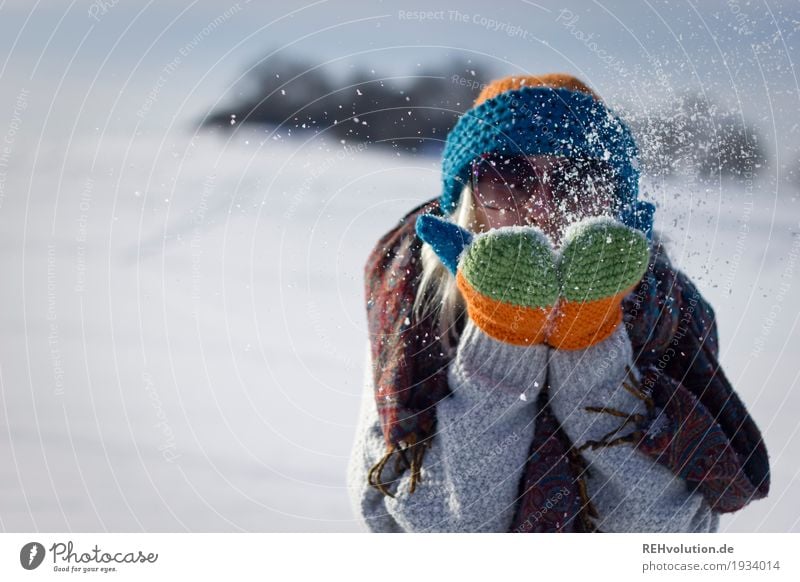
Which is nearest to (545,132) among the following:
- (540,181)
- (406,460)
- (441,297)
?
(540,181)

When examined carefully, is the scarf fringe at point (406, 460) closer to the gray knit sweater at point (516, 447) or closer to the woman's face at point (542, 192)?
the gray knit sweater at point (516, 447)

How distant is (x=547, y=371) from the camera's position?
2.63 ft

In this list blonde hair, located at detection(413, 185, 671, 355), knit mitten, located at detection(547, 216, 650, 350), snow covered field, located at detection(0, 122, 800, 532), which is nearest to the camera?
knit mitten, located at detection(547, 216, 650, 350)

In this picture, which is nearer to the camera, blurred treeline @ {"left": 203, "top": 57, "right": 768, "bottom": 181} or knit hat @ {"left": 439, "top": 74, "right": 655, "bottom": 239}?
knit hat @ {"left": 439, "top": 74, "right": 655, "bottom": 239}

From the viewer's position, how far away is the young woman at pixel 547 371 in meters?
0.76

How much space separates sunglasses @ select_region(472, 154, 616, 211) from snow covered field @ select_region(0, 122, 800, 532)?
0.15 m

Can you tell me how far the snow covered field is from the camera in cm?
94

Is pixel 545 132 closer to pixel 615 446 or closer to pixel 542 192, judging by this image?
pixel 542 192

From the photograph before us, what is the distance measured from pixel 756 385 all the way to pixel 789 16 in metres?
0.37
